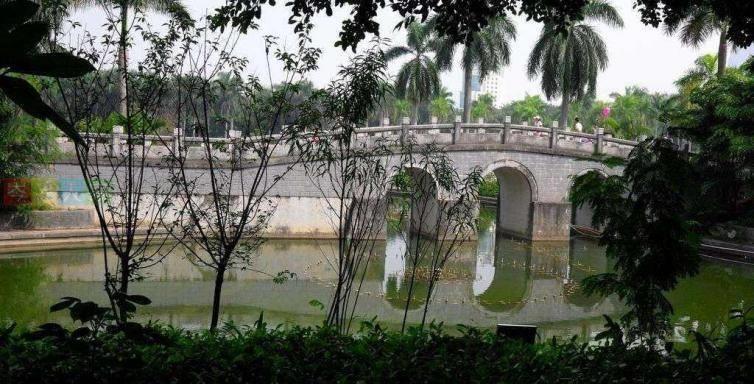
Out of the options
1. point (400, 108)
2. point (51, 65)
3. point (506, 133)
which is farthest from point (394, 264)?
point (400, 108)

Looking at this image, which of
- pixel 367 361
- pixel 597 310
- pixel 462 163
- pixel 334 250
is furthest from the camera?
pixel 462 163

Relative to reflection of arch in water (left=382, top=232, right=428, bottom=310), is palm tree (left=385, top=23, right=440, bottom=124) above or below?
above

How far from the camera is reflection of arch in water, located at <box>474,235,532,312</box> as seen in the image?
11242 millimetres

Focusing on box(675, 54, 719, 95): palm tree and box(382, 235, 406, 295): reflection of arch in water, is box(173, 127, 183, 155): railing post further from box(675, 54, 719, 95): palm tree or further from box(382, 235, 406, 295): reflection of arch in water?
box(675, 54, 719, 95): palm tree

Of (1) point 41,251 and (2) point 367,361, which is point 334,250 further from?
(2) point 367,361

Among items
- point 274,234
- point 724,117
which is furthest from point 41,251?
point 724,117

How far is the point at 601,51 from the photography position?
925 inches

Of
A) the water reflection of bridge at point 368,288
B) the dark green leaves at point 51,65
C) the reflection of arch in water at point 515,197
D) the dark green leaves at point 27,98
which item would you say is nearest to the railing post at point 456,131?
the reflection of arch in water at point 515,197

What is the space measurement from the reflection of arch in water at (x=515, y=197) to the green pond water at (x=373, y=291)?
3.83m

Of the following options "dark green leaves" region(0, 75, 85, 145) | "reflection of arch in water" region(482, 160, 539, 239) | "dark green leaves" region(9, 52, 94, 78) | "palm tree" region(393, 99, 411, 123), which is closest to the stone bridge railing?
"reflection of arch in water" region(482, 160, 539, 239)

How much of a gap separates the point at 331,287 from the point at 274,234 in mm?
5584

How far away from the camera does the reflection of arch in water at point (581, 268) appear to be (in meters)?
11.6

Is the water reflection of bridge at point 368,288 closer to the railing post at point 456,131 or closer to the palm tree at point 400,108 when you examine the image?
the railing post at point 456,131

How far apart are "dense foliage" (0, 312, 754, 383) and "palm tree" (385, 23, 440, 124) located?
20228mm
